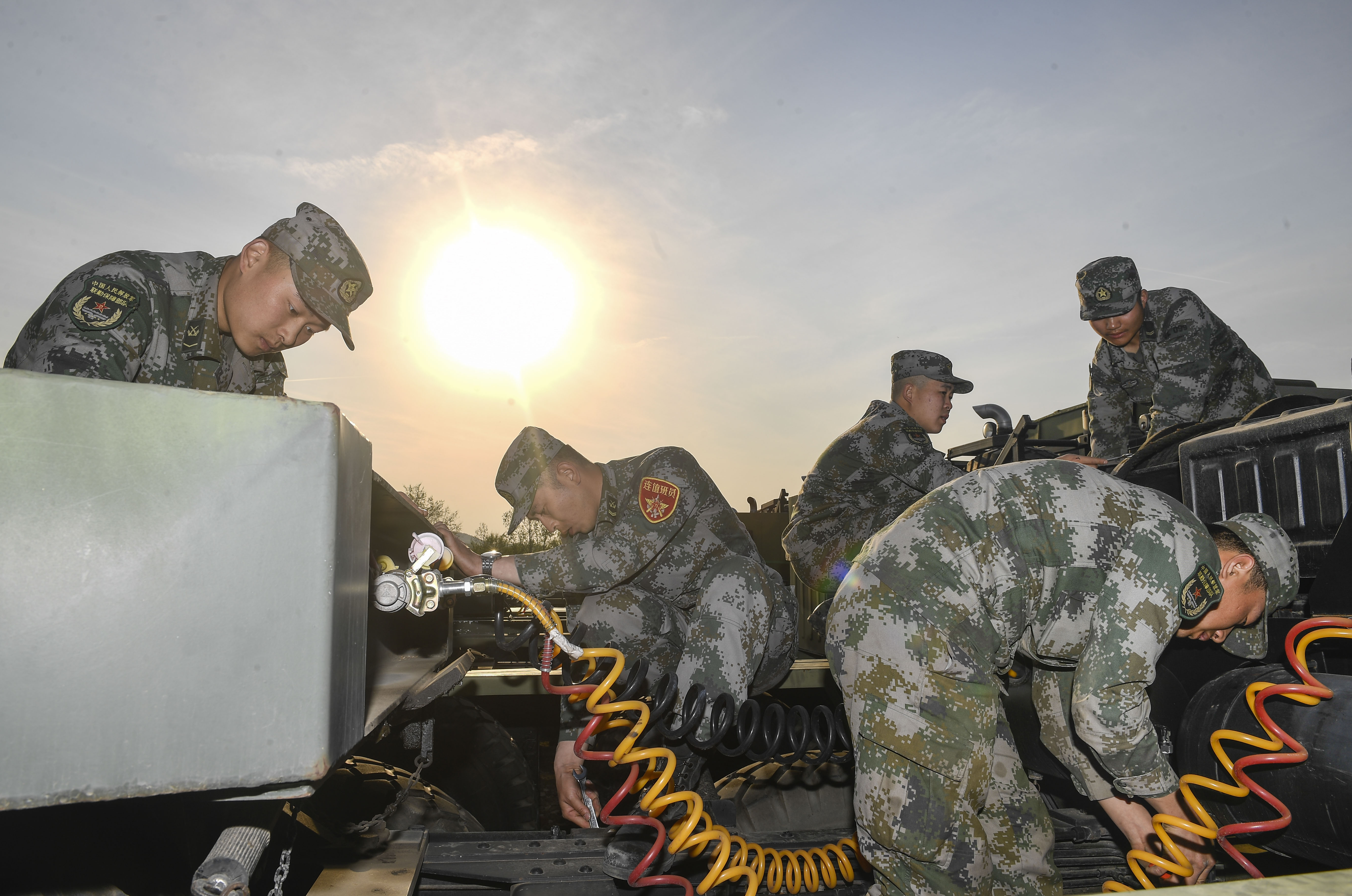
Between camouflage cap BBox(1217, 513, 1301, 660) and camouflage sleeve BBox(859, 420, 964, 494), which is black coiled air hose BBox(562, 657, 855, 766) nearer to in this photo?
camouflage cap BBox(1217, 513, 1301, 660)

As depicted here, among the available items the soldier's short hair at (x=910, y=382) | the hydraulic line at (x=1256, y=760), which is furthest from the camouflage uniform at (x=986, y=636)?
the soldier's short hair at (x=910, y=382)

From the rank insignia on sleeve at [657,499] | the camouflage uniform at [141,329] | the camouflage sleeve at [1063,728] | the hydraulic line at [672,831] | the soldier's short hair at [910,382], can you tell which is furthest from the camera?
the soldier's short hair at [910,382]

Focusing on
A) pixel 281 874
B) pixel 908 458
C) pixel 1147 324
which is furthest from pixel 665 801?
pixel 1147 324

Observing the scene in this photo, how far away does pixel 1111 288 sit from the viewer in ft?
13.9

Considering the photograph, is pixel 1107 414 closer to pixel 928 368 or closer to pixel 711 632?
pixel 928 368

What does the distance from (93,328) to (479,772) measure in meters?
2.37

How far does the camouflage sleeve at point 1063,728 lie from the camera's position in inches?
92.6

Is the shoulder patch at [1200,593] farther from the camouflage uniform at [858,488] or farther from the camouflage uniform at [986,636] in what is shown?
the camouflage uniform at [858,488]

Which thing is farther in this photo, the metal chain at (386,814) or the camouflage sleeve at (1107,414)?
the camouflage sleeve at (1107,414)

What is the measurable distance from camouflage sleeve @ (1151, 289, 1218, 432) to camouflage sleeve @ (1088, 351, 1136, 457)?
0.93ft

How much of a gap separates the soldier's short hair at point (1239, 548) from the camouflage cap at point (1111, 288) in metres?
2.48

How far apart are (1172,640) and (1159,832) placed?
26.5 inches

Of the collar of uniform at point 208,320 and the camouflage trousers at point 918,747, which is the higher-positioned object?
the collar of uniform at point 208,320

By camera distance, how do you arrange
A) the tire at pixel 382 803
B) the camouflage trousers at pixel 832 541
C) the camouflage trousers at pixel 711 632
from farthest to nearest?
the camouflage trousers at pixel 832 541, the camouflage trousers at pixel 711 632, the tire at pixel 382 803
